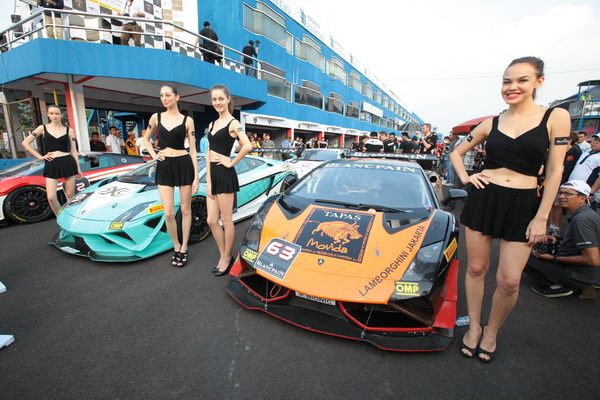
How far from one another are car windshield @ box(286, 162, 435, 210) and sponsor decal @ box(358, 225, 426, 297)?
16.7 inches

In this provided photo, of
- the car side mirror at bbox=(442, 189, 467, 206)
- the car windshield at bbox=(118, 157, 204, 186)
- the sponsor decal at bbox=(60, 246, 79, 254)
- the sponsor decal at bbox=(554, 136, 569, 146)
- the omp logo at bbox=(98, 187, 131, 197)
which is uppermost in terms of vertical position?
the sponsor decal at bbox=(554, 136, 569, 146)

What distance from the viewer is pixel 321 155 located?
26.8 ft

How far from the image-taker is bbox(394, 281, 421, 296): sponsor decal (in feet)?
5.58

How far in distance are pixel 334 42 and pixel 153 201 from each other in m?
28.1

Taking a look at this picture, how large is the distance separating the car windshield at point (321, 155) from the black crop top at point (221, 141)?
544 cm

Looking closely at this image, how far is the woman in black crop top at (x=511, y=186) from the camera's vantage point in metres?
1.52

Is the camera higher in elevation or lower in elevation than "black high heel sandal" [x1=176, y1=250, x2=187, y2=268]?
higher

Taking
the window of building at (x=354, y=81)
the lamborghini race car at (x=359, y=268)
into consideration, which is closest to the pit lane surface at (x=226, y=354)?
the lamborghini race car at (x=359, y=268)

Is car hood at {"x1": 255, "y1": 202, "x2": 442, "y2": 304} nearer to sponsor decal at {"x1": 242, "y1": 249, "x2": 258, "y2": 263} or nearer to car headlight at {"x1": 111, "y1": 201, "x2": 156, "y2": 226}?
sponsor decal at {"x1": 242, "y1": 249, "x2": 258, "y2": 263}

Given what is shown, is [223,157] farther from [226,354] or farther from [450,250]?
[450,250]

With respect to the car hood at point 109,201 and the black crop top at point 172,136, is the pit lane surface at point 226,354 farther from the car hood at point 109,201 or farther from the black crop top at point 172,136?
the black crop top at point 172,136

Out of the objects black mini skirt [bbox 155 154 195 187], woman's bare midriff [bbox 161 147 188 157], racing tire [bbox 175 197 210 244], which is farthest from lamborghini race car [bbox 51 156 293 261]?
woman's bare midriff [bbox 161 147 188 157]

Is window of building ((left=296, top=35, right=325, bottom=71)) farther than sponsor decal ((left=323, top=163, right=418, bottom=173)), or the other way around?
window of building ((left=296, top=35, right=325, bottom=71))

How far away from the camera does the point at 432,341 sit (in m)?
1.78
